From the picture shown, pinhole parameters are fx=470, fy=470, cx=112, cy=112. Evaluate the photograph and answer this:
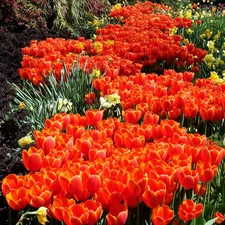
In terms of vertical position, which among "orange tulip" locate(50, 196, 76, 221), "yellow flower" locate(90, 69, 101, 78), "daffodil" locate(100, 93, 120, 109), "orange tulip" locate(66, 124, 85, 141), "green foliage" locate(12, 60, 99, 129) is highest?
"orange tulip" locate(50, 196, 76, 221)

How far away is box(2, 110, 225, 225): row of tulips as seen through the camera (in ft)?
5.48

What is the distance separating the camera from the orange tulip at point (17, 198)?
1.67 m

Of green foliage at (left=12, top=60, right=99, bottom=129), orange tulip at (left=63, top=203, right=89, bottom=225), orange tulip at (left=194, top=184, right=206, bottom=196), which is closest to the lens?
orange tulip at (left=63, top=203, right=89, bottom=225)

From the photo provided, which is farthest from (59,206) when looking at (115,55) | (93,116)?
(115,55)

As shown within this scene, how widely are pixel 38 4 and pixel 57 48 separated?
2.60 metres

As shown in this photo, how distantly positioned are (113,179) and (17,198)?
0.36 meters

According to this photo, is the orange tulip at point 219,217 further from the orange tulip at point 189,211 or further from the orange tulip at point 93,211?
the orange tulip at point 93,211

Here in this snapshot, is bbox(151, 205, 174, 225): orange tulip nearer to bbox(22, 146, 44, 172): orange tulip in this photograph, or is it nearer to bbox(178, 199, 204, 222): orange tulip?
bbox(178, 199, 204, 222): orange tulip

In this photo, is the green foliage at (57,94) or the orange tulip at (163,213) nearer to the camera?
the orange tulip at (163,213)

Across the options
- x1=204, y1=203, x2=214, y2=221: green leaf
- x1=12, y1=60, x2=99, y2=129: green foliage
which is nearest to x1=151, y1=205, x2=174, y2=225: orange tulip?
x1=204, y1=203, x2=214, y2=221: green leaf

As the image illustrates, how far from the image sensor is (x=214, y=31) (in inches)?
285

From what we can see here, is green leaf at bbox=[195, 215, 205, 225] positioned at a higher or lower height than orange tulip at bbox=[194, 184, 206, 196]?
lower

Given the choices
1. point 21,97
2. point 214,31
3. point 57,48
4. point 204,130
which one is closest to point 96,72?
point 21,97

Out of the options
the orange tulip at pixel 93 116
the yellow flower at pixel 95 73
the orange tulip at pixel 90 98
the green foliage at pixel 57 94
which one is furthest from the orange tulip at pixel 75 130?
the yellow flower at pixel 95 73
